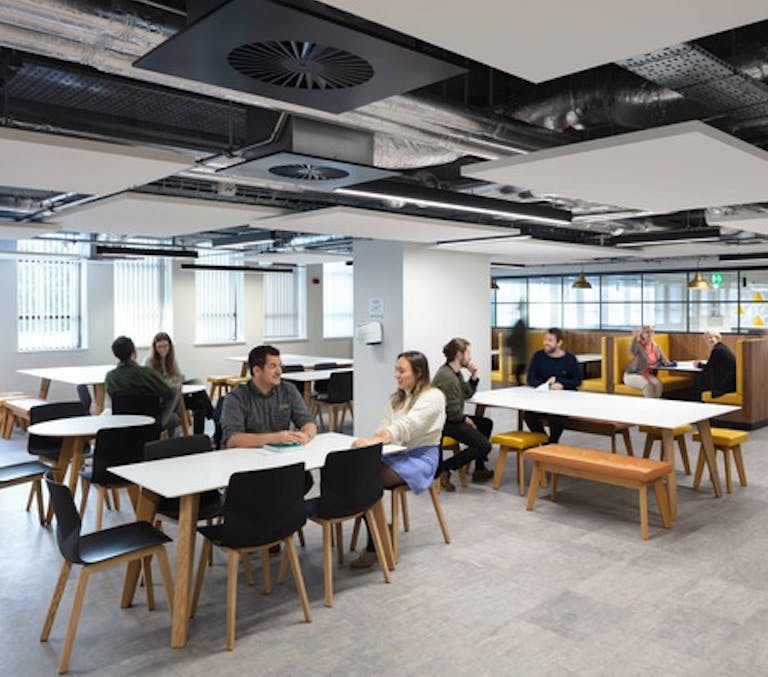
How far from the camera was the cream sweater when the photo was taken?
14.1 ft

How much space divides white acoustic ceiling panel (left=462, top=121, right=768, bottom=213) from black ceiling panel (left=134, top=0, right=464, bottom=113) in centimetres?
132

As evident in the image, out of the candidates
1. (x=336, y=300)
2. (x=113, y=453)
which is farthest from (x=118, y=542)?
(x=336, y=300)

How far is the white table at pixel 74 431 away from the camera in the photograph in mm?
4852

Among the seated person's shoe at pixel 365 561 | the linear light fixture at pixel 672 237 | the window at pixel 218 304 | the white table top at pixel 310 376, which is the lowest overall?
the seated person's shoe at pixel 365 561

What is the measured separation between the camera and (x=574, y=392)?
682 centimetres

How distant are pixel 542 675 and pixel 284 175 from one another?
2750 millimetres

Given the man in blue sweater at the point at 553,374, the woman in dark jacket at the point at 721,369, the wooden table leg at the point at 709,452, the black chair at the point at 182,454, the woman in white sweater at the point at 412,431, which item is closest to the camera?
the black chair at the point at 182,454

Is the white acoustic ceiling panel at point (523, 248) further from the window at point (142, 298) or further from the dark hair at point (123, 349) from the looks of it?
the window at point (142, 298)

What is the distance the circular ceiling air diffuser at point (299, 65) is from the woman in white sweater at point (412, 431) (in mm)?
2258

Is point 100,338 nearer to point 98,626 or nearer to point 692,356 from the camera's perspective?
point 98,626

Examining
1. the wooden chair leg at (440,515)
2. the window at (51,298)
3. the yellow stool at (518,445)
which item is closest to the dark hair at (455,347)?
the yellow stool at (518,445)

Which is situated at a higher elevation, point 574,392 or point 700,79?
point 700,79

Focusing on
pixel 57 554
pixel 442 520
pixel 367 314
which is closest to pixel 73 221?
pixel 57 554

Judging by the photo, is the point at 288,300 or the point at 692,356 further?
the point at 288,300
